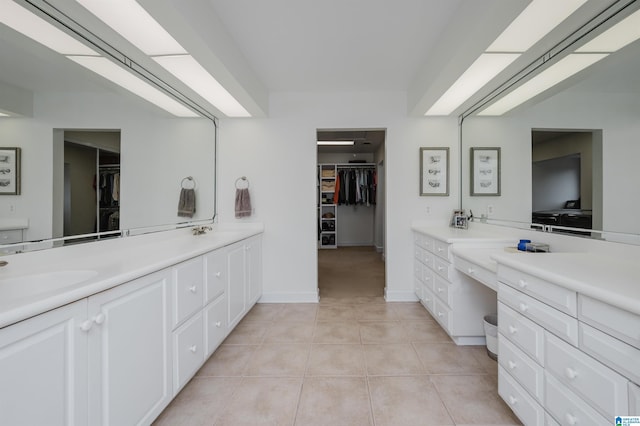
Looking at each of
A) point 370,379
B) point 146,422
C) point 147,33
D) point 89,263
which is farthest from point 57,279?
point 370,379

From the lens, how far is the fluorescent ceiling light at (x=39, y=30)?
1.17 metres

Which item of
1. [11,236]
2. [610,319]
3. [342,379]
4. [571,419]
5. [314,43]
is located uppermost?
[314,43]

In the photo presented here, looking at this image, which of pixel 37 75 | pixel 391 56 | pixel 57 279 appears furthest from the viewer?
pixel 391 56

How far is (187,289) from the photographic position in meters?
1.63

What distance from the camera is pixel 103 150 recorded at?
1.65m

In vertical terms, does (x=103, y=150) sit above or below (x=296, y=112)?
below

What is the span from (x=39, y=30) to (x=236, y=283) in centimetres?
202

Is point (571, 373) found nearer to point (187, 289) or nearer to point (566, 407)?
point (566, 407)

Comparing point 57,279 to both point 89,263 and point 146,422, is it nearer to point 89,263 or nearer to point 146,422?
point 89,263

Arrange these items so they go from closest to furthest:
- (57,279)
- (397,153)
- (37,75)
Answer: (57,279), (37,75), (397,153)

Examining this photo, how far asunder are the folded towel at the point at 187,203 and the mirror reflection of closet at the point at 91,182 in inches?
30.0

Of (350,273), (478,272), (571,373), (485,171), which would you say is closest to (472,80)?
(485,171)

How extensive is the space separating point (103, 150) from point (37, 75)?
1.46 ft

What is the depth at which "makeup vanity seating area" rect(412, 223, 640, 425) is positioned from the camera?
0.87 m
